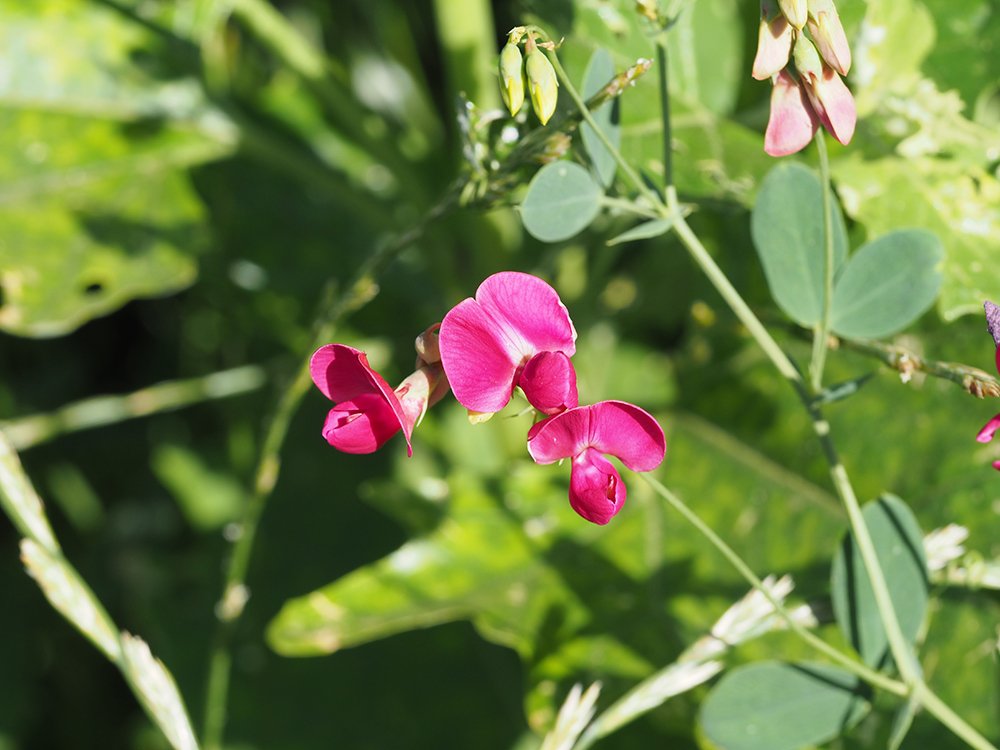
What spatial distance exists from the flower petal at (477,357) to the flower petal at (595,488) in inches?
2.9

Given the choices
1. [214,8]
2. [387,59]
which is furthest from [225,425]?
[214,8]

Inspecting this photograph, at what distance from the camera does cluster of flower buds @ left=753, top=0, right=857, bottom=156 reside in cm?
71

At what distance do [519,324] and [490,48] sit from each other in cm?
87

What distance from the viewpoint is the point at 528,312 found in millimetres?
756

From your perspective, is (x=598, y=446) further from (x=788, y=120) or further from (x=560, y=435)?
(x=788, y=120)

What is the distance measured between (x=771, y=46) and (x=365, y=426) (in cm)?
36

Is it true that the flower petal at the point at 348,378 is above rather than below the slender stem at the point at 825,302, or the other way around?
below

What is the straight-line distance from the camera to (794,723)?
93 cm

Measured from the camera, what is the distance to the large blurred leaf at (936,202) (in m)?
1.12

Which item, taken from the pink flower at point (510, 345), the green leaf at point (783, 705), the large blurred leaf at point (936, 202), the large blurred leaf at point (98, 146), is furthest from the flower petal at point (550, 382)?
the large blurred leaf at point (98, 146)

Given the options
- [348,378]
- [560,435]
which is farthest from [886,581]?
[348,378]

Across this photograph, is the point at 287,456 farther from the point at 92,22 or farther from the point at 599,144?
the point at 599,144

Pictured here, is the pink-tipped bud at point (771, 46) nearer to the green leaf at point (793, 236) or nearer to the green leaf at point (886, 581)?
the green leaf at point (793, 236)

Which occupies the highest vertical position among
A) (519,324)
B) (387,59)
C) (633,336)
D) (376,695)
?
(519,324)
